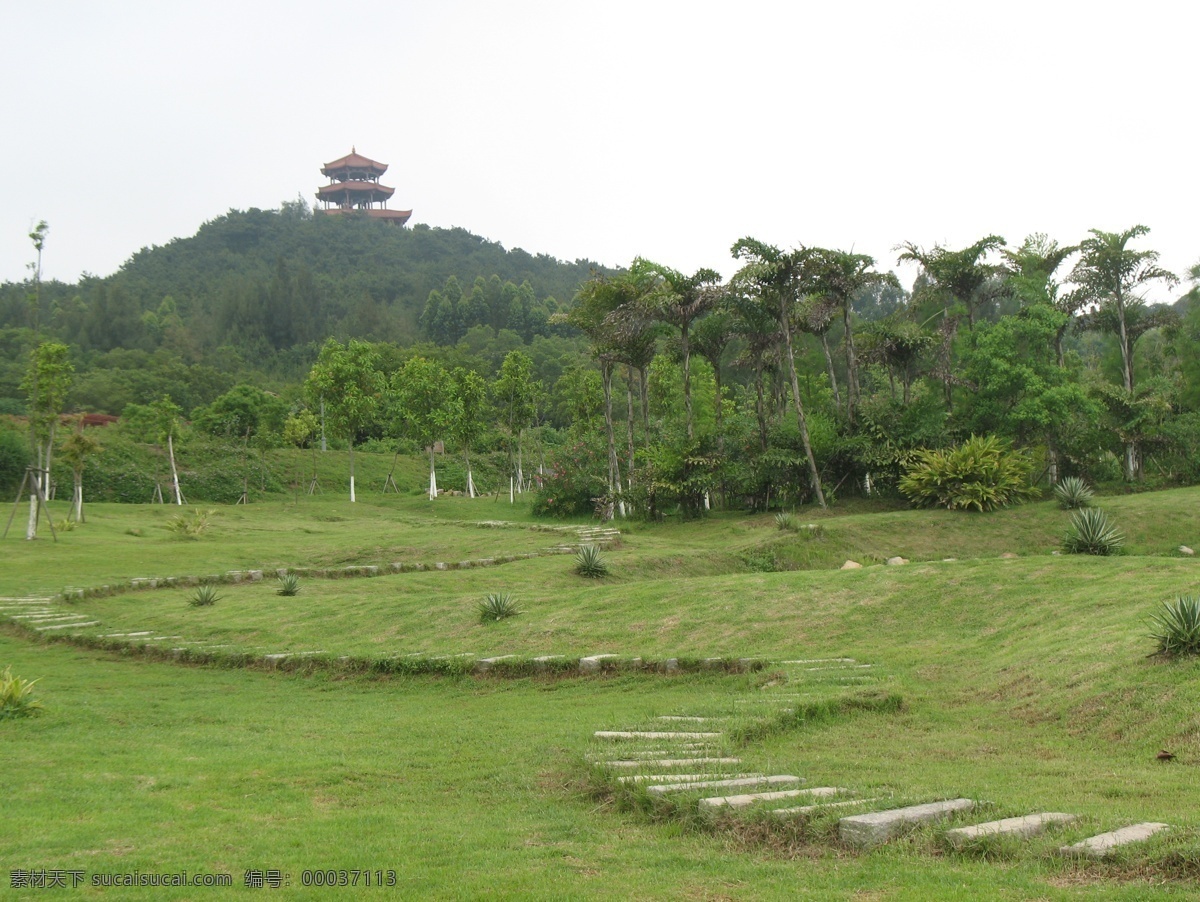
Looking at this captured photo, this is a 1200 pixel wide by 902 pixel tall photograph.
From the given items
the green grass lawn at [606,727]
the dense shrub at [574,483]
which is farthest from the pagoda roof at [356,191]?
the green grass lawn at [606,727]

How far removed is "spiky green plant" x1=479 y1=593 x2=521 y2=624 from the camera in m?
14.4

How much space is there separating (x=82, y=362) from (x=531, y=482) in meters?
47.0

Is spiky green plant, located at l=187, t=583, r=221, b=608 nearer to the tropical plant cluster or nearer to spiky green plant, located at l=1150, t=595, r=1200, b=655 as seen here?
the tropical plant cluster

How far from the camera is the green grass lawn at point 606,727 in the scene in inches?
190

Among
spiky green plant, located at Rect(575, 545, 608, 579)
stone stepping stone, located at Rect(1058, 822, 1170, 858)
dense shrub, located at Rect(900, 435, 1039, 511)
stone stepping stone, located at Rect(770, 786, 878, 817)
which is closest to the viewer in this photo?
stone stepping stone, located at Rect(1058, 822, 1170, 858)

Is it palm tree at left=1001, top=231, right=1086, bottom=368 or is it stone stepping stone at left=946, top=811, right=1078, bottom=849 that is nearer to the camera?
stone stepping stone at left=946, top=811, right=1078, bottom=849

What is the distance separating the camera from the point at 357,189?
18250 cm

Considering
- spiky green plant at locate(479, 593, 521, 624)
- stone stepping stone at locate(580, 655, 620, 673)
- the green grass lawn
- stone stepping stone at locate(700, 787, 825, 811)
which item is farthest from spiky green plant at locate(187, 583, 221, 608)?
stone stepping stone at locate(700, 787, 825, 811)

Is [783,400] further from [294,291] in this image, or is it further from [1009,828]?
[294,291]

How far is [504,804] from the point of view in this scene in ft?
21.5

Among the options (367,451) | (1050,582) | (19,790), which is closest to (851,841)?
(19,790)

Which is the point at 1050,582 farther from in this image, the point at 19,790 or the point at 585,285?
the point at 585,285

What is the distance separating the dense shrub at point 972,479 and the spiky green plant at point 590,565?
1104 centimetres

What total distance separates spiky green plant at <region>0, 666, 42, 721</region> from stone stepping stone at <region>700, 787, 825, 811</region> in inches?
296
